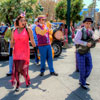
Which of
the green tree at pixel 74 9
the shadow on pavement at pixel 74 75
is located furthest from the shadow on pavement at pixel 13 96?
the green tree at pixel 74 9

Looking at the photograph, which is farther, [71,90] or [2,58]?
[2,58]

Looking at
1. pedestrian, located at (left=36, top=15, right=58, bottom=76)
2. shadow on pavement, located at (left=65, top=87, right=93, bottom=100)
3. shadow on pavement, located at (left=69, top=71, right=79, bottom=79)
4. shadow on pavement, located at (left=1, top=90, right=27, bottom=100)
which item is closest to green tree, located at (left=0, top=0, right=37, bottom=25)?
pedestrian, located at (left=36, top=15, right=58, bottom=76)

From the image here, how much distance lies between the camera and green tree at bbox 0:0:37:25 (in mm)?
17438

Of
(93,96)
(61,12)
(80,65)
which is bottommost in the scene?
(93,96)

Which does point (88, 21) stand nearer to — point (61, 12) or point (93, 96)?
point (93, 96)

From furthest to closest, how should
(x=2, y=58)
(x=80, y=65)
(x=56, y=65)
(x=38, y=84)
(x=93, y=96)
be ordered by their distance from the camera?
(x=2, y=58), (x=56, y=65), (x=38, y=84), (x=80, y=65), (x=93, y=96)

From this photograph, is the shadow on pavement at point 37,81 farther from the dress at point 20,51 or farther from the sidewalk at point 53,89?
the dress at point 20,51

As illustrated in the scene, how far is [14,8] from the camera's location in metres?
17.6

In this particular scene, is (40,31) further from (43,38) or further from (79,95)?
(79,95)

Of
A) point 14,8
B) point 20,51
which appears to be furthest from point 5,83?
point 14,8

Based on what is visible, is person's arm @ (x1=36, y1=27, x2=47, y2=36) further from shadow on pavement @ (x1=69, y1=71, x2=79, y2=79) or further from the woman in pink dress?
shadow on pavement @ (x1=69, y1=71, x2=79, y2=79)

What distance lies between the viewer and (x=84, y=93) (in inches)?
146

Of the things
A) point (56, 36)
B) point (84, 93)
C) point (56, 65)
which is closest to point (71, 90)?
point (84, 93)

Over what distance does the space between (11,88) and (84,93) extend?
5.90ft
